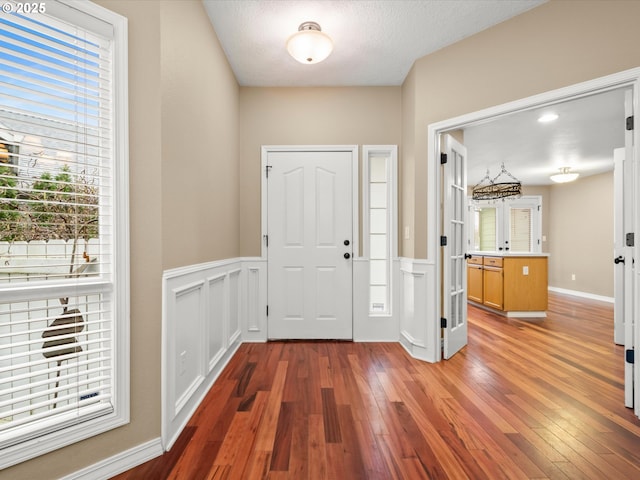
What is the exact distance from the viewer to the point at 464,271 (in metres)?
3.15

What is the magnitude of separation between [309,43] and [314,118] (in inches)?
42.2

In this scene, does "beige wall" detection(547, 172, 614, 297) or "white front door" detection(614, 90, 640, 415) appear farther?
"beige wall" detection(547, 172, 614, 297)

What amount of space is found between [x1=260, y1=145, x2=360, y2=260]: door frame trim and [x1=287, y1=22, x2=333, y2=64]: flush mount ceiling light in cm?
103

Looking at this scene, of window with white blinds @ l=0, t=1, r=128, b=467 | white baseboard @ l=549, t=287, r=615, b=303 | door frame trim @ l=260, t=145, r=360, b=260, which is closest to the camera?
window with white blinds @ l=0, t=1, r=128, b=467

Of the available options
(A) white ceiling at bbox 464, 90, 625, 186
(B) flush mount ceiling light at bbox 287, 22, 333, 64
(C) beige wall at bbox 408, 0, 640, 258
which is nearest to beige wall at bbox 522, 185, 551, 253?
(A) white ceiling at bbox 464, 90, 625, 186

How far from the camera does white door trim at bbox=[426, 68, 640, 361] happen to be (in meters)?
1.84

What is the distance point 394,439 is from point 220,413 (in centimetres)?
107

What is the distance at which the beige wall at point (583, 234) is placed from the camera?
6.11m

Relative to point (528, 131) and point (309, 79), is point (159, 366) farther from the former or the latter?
point (528, 131)

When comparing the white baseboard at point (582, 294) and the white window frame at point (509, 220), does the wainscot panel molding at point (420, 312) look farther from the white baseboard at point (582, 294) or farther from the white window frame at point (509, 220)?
the white baseboard at point (582, 294)

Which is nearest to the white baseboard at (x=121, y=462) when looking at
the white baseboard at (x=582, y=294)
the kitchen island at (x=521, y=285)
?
the kitchen island at (x=521, y=285)

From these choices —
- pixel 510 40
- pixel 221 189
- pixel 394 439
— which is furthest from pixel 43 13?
pixel 510 40

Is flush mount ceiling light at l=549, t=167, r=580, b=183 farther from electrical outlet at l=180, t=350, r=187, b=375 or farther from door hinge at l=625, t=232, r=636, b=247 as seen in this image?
electrical outlet at l=180, t=350, r=187, b=375

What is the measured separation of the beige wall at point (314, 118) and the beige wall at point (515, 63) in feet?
0.85
